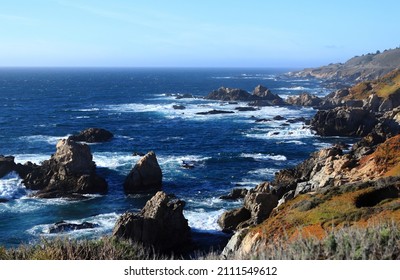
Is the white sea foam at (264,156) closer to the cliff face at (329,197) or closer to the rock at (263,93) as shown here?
the cliff face at (329,197)

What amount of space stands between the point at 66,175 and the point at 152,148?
907 inches

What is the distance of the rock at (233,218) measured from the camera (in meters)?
38.5

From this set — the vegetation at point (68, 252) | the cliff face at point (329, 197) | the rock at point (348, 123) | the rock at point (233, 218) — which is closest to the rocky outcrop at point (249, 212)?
the rock at point (233, 218)

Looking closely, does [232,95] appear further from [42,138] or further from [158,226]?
[158,226]

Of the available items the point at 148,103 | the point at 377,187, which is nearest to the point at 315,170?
the point at 377,187

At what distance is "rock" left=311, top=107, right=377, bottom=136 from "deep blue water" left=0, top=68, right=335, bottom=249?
3271 millimetres

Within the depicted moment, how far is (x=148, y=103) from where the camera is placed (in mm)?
137500

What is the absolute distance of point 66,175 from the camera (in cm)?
5028

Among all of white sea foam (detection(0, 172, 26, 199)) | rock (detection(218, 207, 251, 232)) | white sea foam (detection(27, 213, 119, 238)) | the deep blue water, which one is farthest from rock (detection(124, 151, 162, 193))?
rock (detection(218, 207, 251, 232))

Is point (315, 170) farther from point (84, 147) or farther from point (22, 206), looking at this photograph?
point (22, 206)

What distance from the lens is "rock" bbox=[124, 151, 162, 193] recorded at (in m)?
50.2

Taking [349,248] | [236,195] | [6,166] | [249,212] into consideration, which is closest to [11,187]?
[6,166]

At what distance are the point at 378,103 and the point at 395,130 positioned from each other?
112 feet
